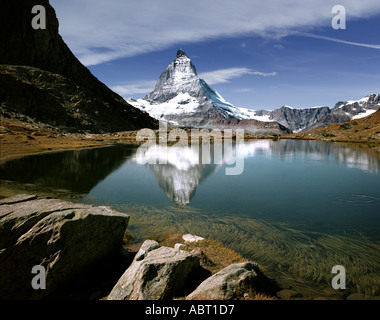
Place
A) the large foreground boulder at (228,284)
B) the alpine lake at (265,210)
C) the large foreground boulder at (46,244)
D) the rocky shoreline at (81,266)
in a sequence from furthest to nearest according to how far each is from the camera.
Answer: the alpine lake at (265,210)
the large foreground boulder at (46,244)
the rocky shoreline at (81,266)
the large foreground boulder at (228,284)

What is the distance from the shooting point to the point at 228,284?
946 centimetres

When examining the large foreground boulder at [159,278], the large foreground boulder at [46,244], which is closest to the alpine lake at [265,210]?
the large foreground boulder at [159,278]

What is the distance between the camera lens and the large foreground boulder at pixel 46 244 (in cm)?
994

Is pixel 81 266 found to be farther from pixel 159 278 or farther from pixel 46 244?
pixel 159 278

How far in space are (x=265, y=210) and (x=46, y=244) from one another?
18794mm

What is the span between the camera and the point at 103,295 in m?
10.5

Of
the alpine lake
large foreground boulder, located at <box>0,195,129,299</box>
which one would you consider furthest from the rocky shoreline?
the alpine lake

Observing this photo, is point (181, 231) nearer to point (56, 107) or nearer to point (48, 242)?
point (48, 242)

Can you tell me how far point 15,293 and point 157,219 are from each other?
38.2ft

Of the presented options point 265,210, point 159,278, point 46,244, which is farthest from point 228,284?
point 265,210

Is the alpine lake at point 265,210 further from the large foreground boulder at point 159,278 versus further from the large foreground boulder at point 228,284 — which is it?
the large foreground boulder at point 159,278

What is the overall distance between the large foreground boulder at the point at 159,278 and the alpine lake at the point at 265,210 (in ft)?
16.3

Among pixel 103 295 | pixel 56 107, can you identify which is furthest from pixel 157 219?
pixel 56 107
